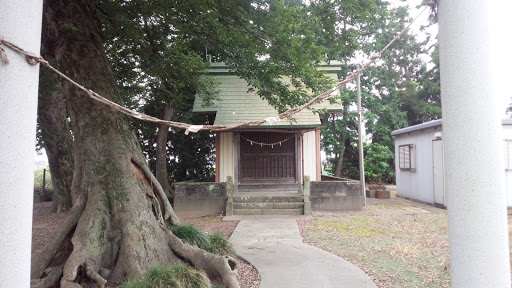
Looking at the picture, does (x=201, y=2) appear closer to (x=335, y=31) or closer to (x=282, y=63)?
(x=282, y=63)

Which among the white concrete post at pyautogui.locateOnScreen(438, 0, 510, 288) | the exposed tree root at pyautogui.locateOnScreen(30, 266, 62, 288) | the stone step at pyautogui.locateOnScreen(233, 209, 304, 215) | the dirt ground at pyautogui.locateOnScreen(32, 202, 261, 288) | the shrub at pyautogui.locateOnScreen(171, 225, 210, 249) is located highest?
the white concrete post at pyautogui.locateOnScreen(438, 0, 510, 288)

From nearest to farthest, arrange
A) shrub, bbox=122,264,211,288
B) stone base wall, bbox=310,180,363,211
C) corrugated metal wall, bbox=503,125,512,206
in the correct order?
shrub, bbox=122,264,211,288
corrugated metal wall, bbox=503,125,512,206
stone base wall, bbox=310,180,363,211

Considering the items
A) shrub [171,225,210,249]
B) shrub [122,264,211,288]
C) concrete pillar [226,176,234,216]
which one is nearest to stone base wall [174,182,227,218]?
concrete pillar [226,176,234,216]

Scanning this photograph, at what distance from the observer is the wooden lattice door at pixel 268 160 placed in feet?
47.5

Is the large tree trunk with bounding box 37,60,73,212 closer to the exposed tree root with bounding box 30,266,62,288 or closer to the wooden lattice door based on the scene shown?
the wooden lattice door

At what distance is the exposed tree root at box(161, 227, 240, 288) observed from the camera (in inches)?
178

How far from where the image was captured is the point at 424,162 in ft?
46.3

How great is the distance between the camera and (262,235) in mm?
8414

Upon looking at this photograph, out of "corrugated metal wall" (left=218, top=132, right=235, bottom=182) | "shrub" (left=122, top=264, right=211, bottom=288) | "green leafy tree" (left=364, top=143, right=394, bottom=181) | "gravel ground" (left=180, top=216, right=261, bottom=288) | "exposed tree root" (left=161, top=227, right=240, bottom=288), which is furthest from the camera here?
"green leafy tree" (left=364, top=143, right=394, bottom=181)

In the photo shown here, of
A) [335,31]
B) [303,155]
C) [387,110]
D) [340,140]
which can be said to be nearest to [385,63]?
[387,110]

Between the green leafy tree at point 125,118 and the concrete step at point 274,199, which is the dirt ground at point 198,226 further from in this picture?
the concrete step at point 274,199

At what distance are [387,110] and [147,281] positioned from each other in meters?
21.8

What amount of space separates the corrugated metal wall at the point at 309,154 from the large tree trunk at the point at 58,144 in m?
9.34

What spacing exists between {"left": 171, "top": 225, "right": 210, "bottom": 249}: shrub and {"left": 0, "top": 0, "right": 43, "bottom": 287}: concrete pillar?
3636 millimetres
